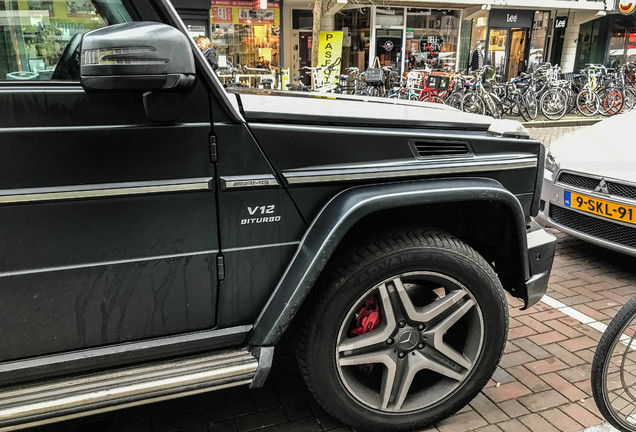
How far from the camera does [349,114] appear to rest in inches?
92.1

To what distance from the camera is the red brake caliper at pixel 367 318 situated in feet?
8.03

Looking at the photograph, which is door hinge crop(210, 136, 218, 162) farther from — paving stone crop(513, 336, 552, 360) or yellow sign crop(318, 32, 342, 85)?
yellow sign crop(318, 32, 342, 85)

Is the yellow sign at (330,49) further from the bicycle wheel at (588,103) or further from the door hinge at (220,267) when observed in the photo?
the door hinge at (220,267)

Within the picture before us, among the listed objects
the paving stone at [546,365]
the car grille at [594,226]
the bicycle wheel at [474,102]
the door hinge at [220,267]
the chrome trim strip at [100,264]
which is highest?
the chrome trim strip at [100,264]

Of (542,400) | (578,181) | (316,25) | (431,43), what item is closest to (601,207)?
(578,181)

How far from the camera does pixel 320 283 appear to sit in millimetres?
2318

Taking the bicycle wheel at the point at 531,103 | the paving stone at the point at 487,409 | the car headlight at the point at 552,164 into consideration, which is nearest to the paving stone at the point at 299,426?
the paving stone at the point at 487,409

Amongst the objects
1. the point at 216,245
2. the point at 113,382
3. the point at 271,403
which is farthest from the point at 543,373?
the point at 113,382

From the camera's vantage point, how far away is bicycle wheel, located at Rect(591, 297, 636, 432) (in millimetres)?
2281

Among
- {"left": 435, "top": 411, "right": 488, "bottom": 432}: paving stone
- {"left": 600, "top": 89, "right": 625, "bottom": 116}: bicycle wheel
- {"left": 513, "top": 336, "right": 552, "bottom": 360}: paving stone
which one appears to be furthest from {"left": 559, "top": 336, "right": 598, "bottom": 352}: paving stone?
{"left": 600, "top": 89, "right": 625, "bottom": 116}: bicycle wheel

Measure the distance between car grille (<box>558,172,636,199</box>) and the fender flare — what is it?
8.64 ft

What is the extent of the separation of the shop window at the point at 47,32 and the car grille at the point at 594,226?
4.07 m

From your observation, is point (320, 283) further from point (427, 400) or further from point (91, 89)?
point (91, 89)

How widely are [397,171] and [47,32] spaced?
4.76 feet
